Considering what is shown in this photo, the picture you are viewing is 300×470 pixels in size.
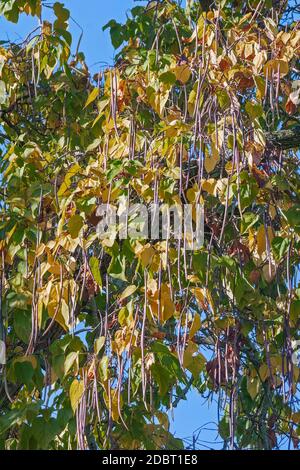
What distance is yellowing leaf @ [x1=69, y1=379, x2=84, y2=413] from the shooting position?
2901 mm

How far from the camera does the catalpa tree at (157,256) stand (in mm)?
3031

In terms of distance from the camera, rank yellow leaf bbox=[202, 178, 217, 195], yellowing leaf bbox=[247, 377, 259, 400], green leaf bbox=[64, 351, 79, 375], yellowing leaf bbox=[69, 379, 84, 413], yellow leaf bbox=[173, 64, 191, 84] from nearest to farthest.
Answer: yellowing leaf bbox=[69, 379, 84, 413]
green leaf bbox=[64, 351, 79, 375]
yellow leaf bbox=[202, 178, 217, 195]
yellow leaf bbox=[173, 64, 191, 84]
yellowing leaf bbox=[247, 377, 259, 400]

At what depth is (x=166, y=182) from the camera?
313 cm

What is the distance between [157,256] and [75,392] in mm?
402

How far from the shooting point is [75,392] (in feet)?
9.61

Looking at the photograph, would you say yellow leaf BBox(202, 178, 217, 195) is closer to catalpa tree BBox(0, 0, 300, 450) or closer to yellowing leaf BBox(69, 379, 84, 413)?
catalpa tree BBox(0, 0, 300, 450)

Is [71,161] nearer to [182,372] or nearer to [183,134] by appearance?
[183,134]

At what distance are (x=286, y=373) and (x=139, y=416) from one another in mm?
417

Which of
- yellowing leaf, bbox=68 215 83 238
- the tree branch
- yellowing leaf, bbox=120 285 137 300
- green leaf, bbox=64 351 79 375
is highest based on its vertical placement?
the tree branch

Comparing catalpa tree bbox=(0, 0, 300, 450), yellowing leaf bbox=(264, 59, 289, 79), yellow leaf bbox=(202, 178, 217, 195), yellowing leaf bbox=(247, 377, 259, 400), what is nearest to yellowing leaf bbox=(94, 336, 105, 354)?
catalpa tree bbox=(0, 0, 300, 450)

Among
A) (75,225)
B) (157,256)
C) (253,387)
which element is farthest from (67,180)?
(253,387)

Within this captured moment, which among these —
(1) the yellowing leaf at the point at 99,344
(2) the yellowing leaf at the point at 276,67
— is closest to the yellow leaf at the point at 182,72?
(2) the yellowing leaf at the point at 276,67

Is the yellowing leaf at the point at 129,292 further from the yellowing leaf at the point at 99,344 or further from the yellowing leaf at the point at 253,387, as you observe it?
the yellowing leaf at the point at 253,387

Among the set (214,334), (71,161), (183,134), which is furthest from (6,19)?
(214,334)
